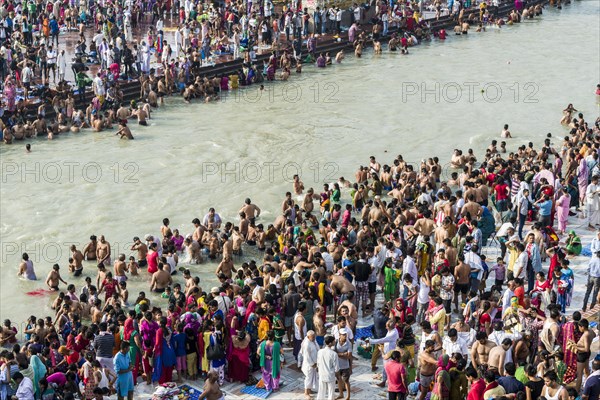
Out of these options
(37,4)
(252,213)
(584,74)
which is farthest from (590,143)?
(37,4)

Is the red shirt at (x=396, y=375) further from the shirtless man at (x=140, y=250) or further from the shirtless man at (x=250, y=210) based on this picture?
the shirtless man at (x=250, y=210)

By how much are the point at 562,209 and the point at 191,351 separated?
330 inches

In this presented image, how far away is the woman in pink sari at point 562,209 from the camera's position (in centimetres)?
1889

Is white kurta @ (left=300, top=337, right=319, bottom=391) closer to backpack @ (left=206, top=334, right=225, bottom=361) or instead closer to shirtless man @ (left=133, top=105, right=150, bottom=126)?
backpack @ (left=206, top=334, right=225, bottom=361)

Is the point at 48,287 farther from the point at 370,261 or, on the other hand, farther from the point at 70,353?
the point at 370,261

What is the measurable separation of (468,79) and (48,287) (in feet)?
66.0

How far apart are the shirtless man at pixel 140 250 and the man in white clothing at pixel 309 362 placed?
6670mm

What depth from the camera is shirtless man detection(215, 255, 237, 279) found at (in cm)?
1855

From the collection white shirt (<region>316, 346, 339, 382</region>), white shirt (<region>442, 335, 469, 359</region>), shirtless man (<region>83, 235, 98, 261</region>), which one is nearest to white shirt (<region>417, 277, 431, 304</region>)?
white shirt (<region>442, 335, 469, 359</region>)

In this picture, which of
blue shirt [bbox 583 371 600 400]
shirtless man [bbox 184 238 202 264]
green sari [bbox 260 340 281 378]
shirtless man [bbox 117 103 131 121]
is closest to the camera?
blue shirt [bbox 583 371 600 400]

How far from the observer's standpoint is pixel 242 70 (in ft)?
109

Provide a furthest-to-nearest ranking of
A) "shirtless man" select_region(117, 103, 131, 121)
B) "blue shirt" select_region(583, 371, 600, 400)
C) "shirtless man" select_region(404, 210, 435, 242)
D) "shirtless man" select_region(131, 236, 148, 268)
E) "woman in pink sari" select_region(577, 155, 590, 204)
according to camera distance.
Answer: "shirtless man" select_region(117, 103, 131, 121), "woman in pink sari" select_region(577, 155, 590, 204), "shirtless man" select_region(131, 236, 148, 268), "shirtless man" select_region(404, 210, 435, 242), "blue shirt" select_region(583, 371, 600, 400)

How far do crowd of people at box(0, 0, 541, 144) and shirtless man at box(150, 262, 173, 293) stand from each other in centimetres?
967

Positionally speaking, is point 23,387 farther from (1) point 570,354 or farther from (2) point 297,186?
(2) point 297,186
